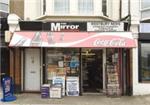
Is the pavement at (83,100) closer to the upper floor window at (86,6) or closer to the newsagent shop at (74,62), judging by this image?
the newsagent shop at (74,62)

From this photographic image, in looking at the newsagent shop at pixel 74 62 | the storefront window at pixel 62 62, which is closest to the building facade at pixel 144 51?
the newsagent shop at pixel 74 62

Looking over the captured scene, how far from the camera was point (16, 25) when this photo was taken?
15359 mm

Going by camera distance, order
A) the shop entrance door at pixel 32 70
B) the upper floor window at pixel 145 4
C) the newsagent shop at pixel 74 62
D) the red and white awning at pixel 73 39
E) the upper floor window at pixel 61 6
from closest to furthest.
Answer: the red and white awning at pixel 73 39 → the newsagent shop at pixel 74 62 → the upper floor window at pixel 145 4 → the shop entrance door at pixel 32 70 → the upper floor window at pixel 61 6

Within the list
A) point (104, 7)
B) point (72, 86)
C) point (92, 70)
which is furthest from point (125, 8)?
point (72, 86)

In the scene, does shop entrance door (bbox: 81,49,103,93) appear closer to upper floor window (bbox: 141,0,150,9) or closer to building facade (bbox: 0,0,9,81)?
upper floor window (bbox: 141,0,150,9)

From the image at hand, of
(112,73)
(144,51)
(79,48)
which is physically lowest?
(112,73)

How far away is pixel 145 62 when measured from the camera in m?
15.4

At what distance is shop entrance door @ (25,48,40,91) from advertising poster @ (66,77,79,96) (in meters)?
1.50

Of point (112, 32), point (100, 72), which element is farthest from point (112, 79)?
point (112, 32)

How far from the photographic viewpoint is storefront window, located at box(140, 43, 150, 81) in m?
15.4

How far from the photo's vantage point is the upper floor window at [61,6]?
1633 cm

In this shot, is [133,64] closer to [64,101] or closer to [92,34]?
[92,34]

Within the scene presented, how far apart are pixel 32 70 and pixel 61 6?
129 inches

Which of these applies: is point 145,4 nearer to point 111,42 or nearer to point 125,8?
point 125,8
